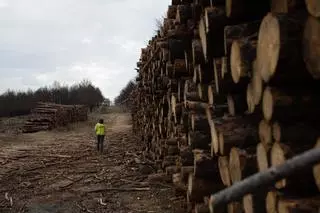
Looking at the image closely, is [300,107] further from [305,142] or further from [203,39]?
[203,39]

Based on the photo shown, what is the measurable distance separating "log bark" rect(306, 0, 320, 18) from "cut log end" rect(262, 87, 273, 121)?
1.87ft

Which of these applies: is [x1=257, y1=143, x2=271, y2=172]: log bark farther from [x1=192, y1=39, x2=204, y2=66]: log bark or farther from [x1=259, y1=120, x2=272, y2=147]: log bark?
[x1=192, y1=39, x2=204, y2=66]: log bark

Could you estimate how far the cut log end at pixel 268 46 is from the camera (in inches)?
103

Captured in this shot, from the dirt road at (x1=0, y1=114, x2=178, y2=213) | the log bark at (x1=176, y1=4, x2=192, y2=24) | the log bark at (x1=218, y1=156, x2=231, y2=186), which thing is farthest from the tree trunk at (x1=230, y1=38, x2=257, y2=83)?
the dirt road at (x1=0, y1=114, x2=178, y2=213)

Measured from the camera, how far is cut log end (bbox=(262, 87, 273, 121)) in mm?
2866

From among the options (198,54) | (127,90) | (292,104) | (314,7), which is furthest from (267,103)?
(127,90)

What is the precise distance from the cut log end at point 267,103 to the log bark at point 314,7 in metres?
0.57

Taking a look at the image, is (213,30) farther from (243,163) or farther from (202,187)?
(202,187)

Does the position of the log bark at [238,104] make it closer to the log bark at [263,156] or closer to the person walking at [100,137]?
the log bark at [263,156]

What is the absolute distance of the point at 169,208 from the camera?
24.8 feet

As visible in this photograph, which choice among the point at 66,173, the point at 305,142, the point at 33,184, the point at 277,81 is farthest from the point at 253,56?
the point at 66,173

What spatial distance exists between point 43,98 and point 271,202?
4994 centimetres

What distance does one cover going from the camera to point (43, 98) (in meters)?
51.2

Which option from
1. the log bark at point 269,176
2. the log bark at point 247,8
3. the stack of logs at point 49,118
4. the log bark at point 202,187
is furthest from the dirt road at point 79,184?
the stack of logs at point 49,118
